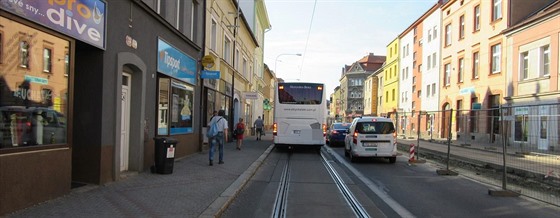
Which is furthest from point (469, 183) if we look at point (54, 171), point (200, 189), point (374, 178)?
point (54, 171)

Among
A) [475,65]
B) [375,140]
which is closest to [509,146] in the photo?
[375,140]

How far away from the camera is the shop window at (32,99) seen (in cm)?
619

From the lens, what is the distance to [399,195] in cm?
951

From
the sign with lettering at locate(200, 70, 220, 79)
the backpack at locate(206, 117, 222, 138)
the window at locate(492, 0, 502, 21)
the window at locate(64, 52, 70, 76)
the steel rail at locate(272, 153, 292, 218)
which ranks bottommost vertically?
the steel rail at locate(272, 153, 292, 218)

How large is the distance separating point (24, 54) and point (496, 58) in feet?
98.6

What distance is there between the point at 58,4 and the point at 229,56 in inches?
746

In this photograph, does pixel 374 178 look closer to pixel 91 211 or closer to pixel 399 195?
pixel 399 195

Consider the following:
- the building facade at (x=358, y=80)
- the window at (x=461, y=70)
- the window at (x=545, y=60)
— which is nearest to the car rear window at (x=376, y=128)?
the window at (x=545, y=60)

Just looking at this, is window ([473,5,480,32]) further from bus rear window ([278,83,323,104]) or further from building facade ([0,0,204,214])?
building facade ([0,0,204,214])

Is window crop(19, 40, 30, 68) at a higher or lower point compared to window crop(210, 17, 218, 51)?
lower

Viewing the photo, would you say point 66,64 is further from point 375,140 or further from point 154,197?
point 375,140

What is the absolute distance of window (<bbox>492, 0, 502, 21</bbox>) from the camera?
29878mm

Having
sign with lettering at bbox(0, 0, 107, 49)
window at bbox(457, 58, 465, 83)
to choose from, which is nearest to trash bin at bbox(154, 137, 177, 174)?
sign with lettering at bbox(0, 0, 107, 49)

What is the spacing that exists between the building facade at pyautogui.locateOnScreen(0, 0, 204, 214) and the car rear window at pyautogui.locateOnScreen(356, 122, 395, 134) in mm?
6578
